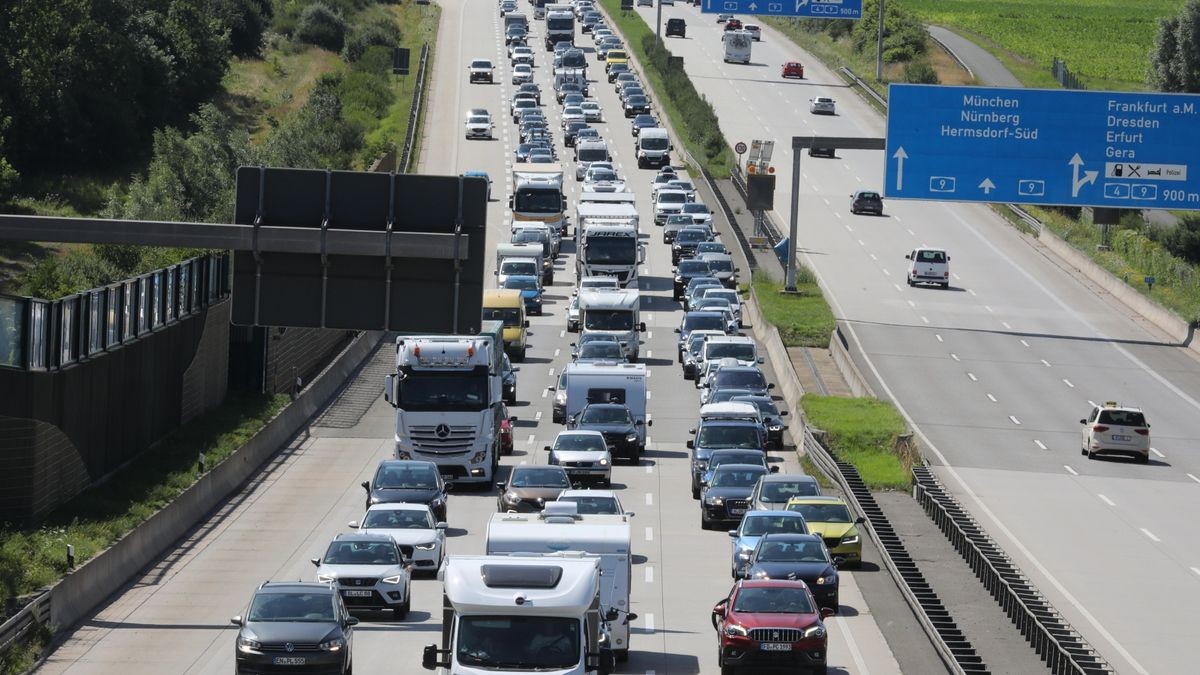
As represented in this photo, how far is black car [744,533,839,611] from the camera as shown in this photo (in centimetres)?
2914

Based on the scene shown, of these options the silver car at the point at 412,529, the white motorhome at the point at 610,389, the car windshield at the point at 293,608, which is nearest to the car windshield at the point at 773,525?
the silver car at the point at 412,529

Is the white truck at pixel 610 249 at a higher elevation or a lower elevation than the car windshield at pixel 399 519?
higher

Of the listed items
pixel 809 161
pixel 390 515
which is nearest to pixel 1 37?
pixel 809 161

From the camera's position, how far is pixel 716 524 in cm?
3822

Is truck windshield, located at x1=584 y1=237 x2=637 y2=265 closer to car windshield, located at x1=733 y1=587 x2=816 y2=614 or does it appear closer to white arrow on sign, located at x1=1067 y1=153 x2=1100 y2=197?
white arrow on sign, located at x1=1067 y1=153 x2=1100 y2=197

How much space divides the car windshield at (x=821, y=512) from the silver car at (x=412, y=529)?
629 centimetres

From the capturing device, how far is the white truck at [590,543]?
24234 mm

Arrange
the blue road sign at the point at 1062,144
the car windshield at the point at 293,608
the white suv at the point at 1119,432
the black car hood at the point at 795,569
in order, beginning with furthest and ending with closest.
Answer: the blue road sign at the point at 1062,144, the white suv at the point at 1119,432, the black car hood at the point at 795,569, the car windshield at the point at 293,608

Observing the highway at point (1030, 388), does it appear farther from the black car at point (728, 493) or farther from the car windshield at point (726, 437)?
the black car at point (728, 493)

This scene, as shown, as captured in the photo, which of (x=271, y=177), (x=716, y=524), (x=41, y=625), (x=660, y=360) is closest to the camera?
(x=41, y=625)

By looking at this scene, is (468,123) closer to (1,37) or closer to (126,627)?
(1,37)

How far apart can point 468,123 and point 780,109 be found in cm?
2221

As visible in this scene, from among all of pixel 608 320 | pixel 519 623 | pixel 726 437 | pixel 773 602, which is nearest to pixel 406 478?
pixel 726 437

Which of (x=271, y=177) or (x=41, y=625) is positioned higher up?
(x=271, y=177)
